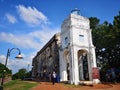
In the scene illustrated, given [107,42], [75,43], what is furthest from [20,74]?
[75,43]

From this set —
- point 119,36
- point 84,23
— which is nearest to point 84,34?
point 84,23

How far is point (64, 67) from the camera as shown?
27.1m

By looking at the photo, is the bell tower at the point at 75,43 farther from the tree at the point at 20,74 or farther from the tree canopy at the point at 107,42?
the tree at the point at 20,74

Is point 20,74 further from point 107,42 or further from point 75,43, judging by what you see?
point 75,43

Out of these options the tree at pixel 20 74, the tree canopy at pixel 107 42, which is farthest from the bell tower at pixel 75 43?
the tree at pixel 20 74

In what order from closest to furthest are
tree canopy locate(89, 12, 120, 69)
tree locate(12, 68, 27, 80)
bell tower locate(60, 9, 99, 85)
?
1. bell tower locate(60, 9, 99, 85)
2. tree canopy locate(89, 12, 120, 69)
3. tree locate(12, 68, 27, 80)

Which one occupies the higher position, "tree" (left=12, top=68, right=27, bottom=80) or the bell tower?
the bell tower

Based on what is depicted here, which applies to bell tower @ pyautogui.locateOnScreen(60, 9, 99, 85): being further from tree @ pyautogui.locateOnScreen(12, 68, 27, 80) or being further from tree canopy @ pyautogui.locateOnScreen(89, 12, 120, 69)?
tree @ pyautogui.locateOnScreen(12, 68, 27, 80)

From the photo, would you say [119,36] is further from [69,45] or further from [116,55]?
[69,45]

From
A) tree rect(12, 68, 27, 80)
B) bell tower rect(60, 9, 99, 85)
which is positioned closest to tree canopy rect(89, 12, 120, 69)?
bell tower rect(60, 9, 99, 85)

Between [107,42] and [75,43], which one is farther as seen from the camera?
[107,42]

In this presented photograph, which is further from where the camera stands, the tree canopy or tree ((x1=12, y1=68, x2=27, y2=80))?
tree ((x1=12, y1=68, x2=27, y2=80))

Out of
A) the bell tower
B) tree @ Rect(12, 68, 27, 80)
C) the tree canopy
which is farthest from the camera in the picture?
tree @ Rect(12, 68, 27, 80)

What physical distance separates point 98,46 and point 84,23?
860 cm
